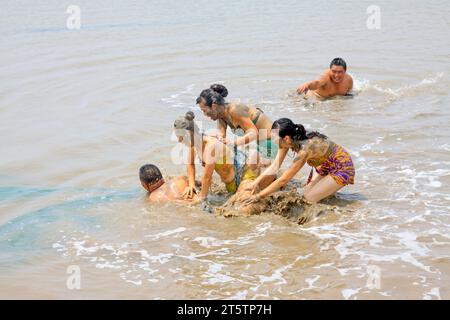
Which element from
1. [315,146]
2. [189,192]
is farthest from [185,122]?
[315,146]

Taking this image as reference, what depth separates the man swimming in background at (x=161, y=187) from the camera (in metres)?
7.02

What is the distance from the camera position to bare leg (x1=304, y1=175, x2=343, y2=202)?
6644 mm

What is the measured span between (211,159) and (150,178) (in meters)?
0.79

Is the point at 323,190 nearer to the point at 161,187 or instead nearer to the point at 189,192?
the point at 189,192

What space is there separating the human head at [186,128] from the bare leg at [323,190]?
1.35 metres

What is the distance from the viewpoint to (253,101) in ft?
36.9

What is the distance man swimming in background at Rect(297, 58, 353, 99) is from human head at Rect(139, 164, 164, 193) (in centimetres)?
440

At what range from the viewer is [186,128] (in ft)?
21.9

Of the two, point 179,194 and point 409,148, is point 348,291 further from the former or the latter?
point 409,148

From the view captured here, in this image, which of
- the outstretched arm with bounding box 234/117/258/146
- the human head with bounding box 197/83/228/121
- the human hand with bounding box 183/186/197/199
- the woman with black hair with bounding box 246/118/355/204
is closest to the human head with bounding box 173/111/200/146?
the human head with bounding box 197/83/228/121

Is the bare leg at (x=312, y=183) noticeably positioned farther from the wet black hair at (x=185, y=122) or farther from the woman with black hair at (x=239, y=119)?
the wet black hair at (x=185, y=122)

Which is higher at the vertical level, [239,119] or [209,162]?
[239,119]

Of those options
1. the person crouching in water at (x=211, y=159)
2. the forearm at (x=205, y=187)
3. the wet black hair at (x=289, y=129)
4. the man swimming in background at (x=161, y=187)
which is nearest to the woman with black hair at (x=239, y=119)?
the person crouching in water at (x=211, y=159)

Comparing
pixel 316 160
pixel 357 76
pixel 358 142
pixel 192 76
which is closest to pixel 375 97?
pixel 357 76
